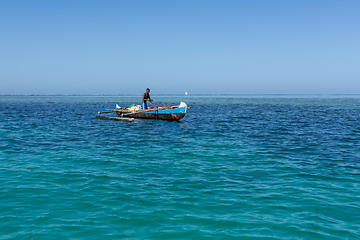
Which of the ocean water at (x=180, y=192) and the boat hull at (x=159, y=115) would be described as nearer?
the ocean water at (x=180, y=192)

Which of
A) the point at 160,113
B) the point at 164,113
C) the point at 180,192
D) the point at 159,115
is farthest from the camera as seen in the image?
the point at 159,115

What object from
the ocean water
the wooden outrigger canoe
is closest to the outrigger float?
the wooden outrigger canoe

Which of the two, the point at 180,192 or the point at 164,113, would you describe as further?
the point at 164,113

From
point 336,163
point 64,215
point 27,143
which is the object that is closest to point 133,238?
point 64,215

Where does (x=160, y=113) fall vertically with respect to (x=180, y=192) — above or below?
above

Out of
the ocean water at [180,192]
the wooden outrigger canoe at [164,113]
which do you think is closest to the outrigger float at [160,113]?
the wooden outrigger canoe at [164,113]

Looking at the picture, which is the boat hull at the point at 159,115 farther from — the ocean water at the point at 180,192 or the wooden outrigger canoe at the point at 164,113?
the ocean water at the point at 180,192

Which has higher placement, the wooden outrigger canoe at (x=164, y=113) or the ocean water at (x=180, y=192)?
the wooden outrigger canoe at (x=164, y=113)

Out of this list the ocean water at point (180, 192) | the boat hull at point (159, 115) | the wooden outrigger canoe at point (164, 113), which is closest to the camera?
the ocean water at point (180, 192)

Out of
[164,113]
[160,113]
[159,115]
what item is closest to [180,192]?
[164,113]

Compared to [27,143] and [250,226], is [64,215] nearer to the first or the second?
[250,226]

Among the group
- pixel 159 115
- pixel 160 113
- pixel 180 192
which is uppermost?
pixel 160 113

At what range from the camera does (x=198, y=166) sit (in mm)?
11617

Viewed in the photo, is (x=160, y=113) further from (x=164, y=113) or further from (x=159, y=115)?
(x=164, y=113)
